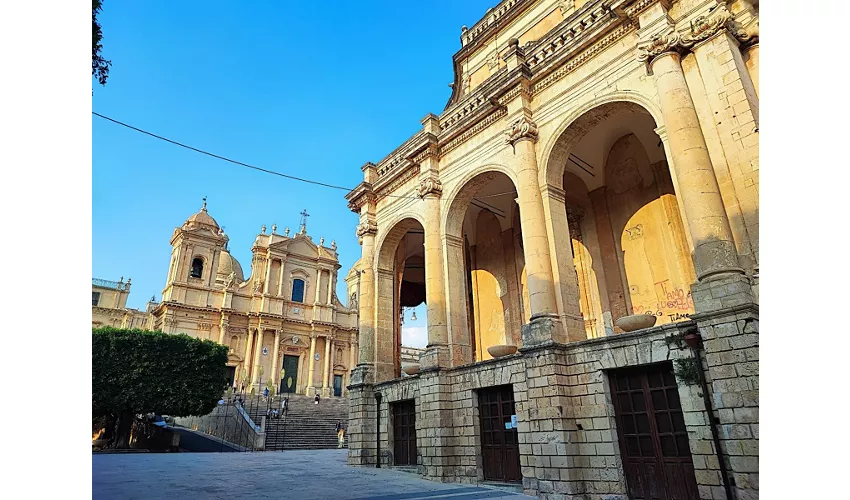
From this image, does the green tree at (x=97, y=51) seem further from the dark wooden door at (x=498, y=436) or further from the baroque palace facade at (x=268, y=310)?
the baroque palace facade at (x=268, y=310)

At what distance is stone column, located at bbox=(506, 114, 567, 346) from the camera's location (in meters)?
10.7

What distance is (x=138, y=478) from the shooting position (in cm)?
1095

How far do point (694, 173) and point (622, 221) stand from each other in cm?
593

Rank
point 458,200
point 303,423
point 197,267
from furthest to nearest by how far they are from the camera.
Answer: point 197,267, point 303,423, point 458,200

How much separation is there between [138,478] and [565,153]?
13052 millimetres

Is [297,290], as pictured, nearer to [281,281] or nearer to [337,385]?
[281,281]

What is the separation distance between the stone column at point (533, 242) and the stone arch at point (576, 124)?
36cm

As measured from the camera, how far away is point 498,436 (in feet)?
38.9

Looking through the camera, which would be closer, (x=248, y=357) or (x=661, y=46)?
(x=661, y=46)

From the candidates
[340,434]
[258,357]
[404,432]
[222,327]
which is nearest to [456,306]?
[404,432]

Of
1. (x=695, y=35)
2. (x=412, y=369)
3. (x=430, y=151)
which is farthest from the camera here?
(x=430, y=151)
